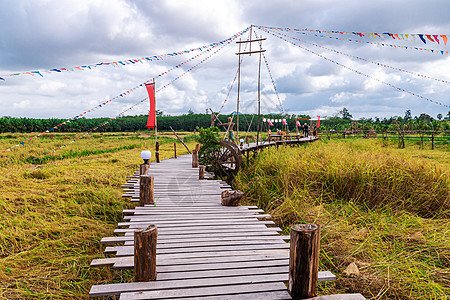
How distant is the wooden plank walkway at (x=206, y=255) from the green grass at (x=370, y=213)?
0.98m

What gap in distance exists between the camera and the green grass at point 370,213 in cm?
374

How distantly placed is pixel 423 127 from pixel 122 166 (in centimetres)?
2468

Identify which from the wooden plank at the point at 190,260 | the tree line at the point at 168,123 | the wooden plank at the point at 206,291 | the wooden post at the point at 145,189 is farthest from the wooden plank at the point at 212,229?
the tree line at the point at 168,123

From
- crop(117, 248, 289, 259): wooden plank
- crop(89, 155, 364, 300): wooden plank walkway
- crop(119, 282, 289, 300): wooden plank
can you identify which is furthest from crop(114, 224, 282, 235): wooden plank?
crop(119, 282, 289, 300): wooden plank

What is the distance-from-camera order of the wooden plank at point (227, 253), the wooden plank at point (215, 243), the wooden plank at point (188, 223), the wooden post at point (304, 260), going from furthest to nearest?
the wooden plank at point (188, 223) → the wooden plank at point (215, 243) → the wooden plank at point (227, 253) → the wooden post at point (304, 260)

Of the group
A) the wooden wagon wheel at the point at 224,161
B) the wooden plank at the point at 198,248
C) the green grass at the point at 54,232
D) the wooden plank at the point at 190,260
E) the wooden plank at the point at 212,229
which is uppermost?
the wooden wagon wheel at the point at 224,161

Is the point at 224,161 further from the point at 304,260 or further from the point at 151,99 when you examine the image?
the point at 304,260

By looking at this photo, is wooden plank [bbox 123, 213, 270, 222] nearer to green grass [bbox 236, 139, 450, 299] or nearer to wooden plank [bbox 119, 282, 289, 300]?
green grass [bbox 236, 139, 450, 299]

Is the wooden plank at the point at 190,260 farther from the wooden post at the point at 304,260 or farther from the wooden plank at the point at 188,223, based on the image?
the wooden plank at the point at 188,223

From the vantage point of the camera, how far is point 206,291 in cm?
272

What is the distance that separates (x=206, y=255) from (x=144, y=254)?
2.81 ft

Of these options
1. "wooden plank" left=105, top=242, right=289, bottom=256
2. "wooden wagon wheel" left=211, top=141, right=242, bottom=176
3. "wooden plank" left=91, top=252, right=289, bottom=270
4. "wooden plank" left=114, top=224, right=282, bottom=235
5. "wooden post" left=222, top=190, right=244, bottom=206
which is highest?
"wooden wagon wheel" left=211, top=141, right=242, bottom=176

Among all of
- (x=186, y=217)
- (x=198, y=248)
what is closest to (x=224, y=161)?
(x=186, y=217)

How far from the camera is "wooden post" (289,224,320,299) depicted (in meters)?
2.57
